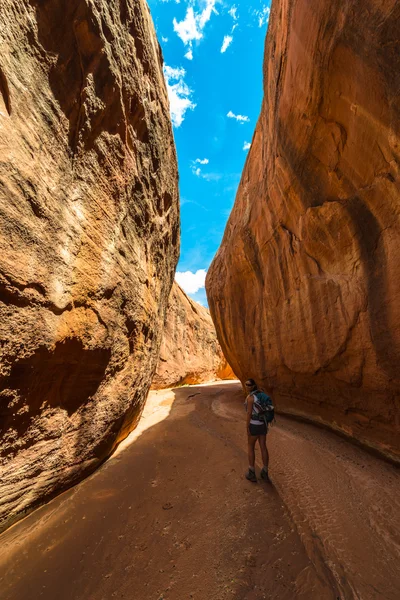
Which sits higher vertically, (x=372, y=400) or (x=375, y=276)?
(x=375, y=276)

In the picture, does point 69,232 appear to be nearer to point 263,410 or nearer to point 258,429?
point 263,410

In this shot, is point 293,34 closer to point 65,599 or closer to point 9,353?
point 9,353

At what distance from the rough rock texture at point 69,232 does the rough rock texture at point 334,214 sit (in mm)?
3877

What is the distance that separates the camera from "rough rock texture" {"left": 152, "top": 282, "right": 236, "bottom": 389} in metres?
19.0

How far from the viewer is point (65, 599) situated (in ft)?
7.86

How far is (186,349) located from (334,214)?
18.4 metres

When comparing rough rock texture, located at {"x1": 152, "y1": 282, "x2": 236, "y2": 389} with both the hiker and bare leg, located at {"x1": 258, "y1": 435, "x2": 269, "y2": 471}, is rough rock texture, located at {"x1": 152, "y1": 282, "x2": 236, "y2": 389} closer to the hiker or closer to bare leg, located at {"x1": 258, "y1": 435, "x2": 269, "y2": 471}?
the hiker

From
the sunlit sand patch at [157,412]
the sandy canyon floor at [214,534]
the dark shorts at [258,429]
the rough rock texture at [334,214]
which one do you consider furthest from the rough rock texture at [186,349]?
the dark shorts at [258,429]

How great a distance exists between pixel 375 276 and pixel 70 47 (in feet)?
22.4

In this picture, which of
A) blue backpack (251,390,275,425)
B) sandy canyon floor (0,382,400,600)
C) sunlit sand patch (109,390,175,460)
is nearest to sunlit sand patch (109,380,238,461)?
sunlit sand patch (109,390,175,460)

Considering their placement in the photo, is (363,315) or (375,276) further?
(363,315)

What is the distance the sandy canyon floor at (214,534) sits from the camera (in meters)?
2.54

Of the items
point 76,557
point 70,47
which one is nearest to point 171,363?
point 76,557

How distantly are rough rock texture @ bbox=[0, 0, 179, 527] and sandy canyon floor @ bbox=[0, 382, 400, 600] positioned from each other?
0.69 metres
